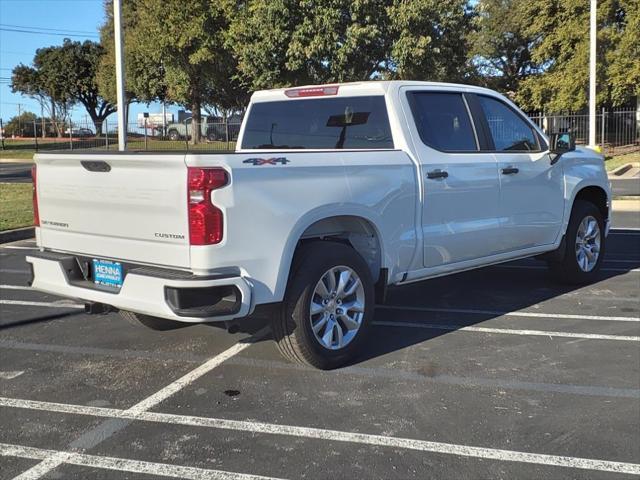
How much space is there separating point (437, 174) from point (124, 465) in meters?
3.18

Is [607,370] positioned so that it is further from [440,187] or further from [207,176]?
[207,176]

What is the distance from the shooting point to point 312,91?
19.0 feet

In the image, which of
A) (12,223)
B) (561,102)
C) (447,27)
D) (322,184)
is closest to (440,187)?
(322,184)

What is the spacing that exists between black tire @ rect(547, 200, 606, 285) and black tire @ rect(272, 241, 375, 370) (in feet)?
10.4

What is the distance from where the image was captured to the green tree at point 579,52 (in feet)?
102

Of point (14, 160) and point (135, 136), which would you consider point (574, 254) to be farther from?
point (135, 136)

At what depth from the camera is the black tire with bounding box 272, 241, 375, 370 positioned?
4.41 meters

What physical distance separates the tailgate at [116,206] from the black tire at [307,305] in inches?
31.9

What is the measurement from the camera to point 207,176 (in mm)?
3844

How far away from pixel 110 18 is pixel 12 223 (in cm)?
3805

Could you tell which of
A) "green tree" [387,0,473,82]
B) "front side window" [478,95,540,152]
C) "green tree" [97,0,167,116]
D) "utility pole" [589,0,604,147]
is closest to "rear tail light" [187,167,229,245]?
"front side window" [478,95,540,152]

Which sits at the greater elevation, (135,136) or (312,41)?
(312,41)

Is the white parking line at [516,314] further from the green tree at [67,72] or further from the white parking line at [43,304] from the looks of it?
the green tree at [67,72]

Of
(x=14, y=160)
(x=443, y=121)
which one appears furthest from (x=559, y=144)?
(x=14, y=160)
